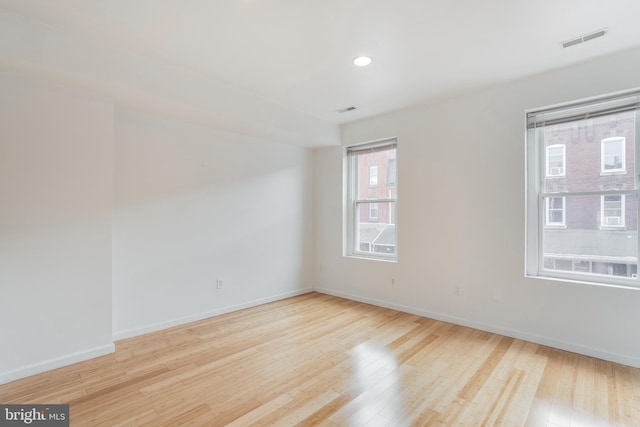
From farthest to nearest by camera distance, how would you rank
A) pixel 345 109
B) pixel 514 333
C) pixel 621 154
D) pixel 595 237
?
1. pixel 345 109
2. pixel 514 333
3. pixel 595 237
4. pixel 621 154

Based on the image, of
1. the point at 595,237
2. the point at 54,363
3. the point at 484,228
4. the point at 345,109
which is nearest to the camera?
the point at 54,363

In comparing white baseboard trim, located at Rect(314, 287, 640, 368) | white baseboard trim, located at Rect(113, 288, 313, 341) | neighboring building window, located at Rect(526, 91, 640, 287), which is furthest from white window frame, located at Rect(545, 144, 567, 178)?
white baseboard trim, located at Rect(113, 288, 313, 341)

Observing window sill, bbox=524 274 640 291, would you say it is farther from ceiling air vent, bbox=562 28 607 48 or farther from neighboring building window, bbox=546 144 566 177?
ceiling air vent, bbox=562 28 607 48

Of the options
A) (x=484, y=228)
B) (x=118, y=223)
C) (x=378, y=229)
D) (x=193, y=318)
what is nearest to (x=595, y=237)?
(x=484, y=228)

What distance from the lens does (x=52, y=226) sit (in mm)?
2615

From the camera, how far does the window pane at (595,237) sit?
2.74 m

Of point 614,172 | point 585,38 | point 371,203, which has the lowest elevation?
point 371,203

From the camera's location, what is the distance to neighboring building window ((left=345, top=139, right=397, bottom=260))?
14.5ft

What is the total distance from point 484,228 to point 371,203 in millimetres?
1648

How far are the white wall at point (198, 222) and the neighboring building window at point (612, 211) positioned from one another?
11.9ft

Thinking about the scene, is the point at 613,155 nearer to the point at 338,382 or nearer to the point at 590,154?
the point at 590,154

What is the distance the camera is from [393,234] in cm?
438

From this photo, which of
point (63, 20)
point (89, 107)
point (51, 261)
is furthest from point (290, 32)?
point (51, 261)

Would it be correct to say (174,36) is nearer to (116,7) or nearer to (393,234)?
(116,7)
